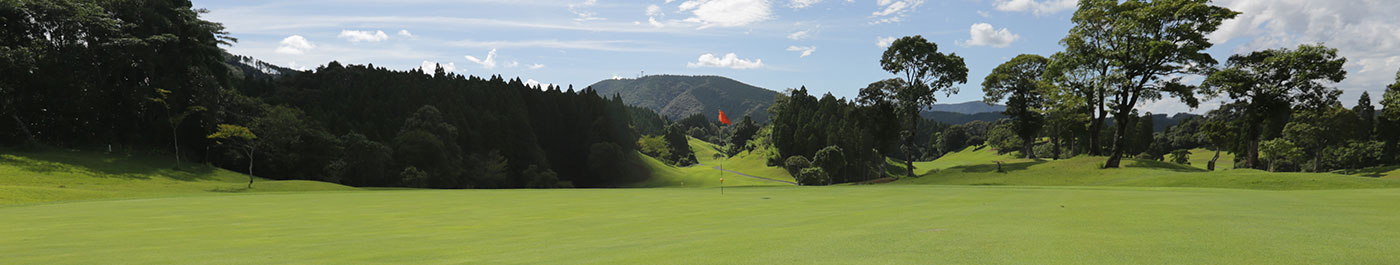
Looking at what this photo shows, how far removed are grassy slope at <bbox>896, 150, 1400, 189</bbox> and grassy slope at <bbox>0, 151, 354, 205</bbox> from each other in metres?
42.4

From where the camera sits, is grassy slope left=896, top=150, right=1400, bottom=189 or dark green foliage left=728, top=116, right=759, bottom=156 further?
dark green foliage left=728, top=116, right=759, bottom=156

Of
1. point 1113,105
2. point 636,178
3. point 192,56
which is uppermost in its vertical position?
point 192,56

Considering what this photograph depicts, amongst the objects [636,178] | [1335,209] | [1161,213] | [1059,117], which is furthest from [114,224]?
[636,178]

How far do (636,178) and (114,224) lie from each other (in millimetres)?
70694

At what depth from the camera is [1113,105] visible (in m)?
40.3

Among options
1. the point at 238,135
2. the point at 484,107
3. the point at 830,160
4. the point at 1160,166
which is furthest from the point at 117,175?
the point at 1160,166

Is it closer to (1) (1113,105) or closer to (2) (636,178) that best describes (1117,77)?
(1) (1113,105)

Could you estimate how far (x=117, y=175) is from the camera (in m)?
42.9

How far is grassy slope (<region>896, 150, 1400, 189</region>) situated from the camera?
2531 cm

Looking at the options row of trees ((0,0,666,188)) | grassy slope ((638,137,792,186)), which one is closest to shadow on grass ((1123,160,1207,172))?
grassy slope ((638,137,792,186))

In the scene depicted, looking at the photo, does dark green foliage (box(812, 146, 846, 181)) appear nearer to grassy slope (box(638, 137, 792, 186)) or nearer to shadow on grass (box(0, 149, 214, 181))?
grassy slope (box(638, 137, 792, 186))

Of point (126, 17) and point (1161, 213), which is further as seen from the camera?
point (126, 17)

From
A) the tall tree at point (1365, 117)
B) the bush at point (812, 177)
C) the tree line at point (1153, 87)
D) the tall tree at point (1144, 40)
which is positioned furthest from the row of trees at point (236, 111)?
the tall tree at point (1365, 117)

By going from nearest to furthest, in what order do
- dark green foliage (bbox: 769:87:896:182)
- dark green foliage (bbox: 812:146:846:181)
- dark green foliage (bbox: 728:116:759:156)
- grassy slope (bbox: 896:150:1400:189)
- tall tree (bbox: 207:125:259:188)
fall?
1. grassy slope (bbox: 896:150:1400:189)
2. tall tree (bbox: 207:125:259:188)
3. dark green foliage (bbox: 769:87:896:182)
4. dark green foliage (bbox: 812:146:846:181)
5. dark green foliage (bbox: 728:116:759:156)
